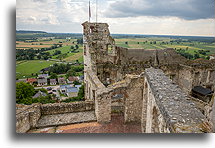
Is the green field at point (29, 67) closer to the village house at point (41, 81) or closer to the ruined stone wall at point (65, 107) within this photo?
the village house at point (41, 81)

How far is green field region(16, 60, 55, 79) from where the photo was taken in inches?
233

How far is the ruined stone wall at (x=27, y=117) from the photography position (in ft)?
21.4

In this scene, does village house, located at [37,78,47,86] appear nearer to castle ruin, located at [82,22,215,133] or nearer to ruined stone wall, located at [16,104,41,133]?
ruined stone wall, located at [16,104,41,133]

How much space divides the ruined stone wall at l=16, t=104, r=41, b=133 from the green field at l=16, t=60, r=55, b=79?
5.38 ft

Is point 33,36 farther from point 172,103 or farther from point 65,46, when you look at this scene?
point 172,103

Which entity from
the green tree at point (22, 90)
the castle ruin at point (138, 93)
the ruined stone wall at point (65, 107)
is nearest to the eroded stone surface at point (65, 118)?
the castle ruin at point (138, 93)

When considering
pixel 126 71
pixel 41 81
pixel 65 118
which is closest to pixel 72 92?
pixel 126 71

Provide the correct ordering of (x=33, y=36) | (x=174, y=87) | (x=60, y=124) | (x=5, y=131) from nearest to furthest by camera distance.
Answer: (x=5, y=131), (x=174, y=87), (x=33, y=36), (x=60, y=124)

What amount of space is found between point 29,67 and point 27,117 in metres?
2.17

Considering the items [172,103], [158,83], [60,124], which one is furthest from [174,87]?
[60,124]

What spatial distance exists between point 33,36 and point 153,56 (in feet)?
36.4

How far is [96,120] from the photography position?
26.0ft

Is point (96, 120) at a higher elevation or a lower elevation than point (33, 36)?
lower

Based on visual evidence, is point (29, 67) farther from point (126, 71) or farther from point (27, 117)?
point (126, 71)
